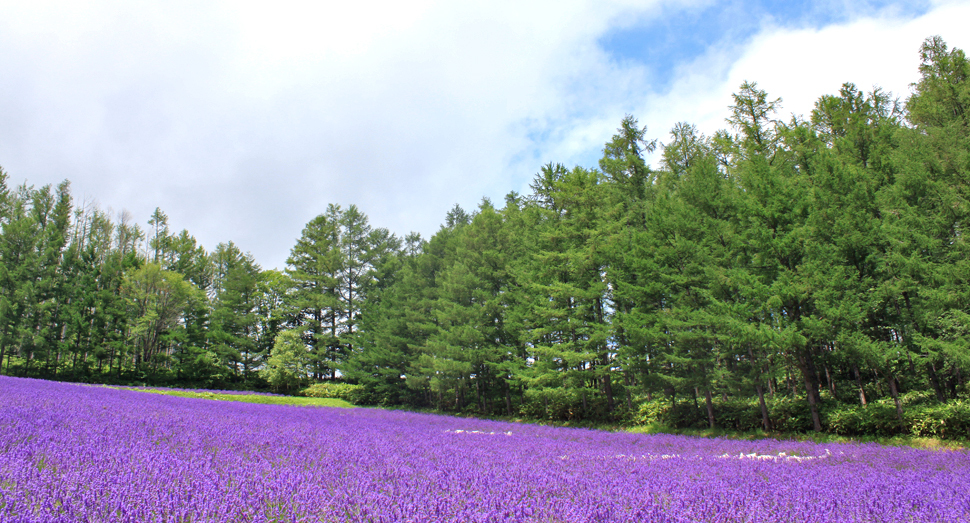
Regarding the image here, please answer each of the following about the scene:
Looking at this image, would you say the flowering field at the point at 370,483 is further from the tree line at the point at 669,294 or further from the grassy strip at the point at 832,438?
the tree line at the point at 669,294

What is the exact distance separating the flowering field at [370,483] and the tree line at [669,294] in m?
9.27

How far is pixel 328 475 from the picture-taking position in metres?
4.35

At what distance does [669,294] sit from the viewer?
61.3 feet

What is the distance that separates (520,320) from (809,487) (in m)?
18.6

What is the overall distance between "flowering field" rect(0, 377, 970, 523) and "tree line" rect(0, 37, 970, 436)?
9266 mm

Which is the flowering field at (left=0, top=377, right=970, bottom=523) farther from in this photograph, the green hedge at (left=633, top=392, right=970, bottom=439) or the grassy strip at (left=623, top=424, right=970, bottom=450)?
the green hedge at (left=633, top=392, right=970, bottom=439)

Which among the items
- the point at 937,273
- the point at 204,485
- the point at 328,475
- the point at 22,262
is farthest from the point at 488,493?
the point at 22,262

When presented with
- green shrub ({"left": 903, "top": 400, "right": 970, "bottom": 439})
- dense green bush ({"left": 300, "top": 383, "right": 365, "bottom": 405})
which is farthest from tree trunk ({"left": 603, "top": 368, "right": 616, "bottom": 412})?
dense green bush ({"left": 300, "top": 383, "right": 365, "bottom": 405})

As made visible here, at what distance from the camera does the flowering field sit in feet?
10.3

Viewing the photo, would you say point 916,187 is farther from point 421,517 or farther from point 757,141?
point 421,517

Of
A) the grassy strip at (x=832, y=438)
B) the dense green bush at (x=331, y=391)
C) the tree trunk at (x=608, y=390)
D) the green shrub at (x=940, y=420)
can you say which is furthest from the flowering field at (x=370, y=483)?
the dense green bush at (x=331, y=391)

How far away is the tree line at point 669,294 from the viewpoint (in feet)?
49.3

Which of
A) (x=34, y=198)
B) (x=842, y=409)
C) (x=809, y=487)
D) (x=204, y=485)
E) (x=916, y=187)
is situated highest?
(x=34, y=198)

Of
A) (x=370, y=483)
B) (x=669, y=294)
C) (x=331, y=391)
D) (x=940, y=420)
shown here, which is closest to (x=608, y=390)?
(x=669, y=294)
